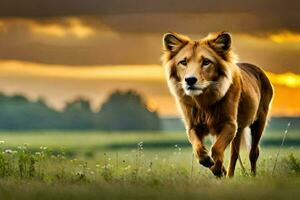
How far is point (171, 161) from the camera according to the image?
984 centimetres

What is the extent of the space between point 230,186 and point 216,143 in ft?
2.47

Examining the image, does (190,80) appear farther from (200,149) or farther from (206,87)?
(200,149)

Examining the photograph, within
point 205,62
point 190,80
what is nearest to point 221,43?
point 205,62

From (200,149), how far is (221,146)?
29 centimetres

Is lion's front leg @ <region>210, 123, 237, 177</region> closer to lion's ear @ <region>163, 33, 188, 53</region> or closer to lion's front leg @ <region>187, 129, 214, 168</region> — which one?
lion's front leg @ <region>187, 129, 214, 168</region>

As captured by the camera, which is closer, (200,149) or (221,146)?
(200,149)

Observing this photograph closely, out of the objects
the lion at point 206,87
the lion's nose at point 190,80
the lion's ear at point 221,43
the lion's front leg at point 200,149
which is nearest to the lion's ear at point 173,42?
the lion at point 206,87

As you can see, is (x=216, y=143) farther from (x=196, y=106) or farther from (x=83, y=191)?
(x=83, y=191)

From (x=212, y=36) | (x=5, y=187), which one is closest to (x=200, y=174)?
(x=212, y=36)

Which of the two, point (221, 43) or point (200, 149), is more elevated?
point (221, 43)

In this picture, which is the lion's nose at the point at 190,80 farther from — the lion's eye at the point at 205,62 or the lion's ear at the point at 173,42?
the lion's ear at the point at 173,42

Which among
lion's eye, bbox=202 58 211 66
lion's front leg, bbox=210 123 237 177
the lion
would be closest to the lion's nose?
the lion

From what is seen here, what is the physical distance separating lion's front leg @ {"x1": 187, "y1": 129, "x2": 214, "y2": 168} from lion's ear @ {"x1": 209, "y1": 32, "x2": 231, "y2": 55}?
63 centimetres

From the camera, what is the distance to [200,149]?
8539 millimetres
